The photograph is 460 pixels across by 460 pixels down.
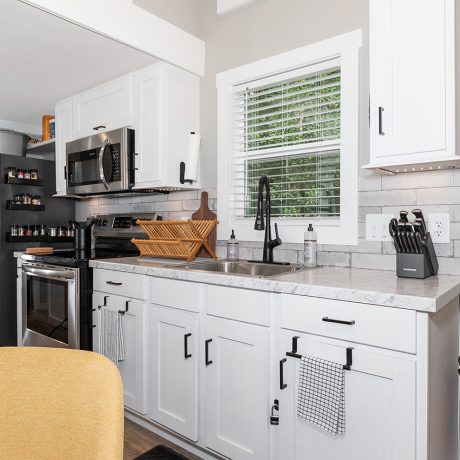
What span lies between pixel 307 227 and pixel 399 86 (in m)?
0.92

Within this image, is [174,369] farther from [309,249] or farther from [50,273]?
[50,273]

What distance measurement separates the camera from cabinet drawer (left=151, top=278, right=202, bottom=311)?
1.98 meters

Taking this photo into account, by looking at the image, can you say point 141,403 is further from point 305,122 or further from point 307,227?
point 305,122

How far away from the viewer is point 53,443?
0.82m

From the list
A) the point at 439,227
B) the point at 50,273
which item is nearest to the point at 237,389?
the point at 439,227

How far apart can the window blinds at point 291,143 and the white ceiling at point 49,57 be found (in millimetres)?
788

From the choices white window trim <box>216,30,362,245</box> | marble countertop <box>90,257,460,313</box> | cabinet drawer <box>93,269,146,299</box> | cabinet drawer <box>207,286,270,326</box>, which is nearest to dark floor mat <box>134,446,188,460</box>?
cabinet drawer <box>207,286,270,326</box>

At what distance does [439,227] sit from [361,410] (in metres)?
0.96

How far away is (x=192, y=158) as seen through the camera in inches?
110

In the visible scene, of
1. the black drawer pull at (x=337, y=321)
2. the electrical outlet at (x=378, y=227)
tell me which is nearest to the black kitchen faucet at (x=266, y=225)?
the electrical outlet at (x=378, y=227)

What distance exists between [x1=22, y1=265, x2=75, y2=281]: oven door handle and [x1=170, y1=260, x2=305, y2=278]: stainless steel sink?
789mm

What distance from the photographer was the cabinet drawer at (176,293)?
78.0 inches

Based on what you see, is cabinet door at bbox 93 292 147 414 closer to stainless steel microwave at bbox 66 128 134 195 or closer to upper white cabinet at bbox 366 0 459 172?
stainless steel microwave at bbox 66 128 134 195

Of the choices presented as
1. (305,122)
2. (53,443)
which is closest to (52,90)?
(305,122)
